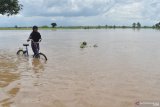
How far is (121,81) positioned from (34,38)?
32.2 ft

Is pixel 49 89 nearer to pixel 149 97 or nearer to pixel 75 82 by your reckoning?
pixel 75 82

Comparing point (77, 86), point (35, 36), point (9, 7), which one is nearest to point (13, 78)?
point (77, 86)

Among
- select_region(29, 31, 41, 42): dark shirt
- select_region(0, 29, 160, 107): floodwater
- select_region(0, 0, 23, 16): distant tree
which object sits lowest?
select_region(0, 29, 160, 107): floodwater

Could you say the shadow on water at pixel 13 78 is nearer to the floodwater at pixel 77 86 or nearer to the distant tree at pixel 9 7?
the floodwater at pixel 77 86

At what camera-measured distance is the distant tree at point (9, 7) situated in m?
30.8

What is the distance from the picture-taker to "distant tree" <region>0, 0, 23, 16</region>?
30.8 meters

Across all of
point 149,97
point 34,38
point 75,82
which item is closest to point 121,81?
point 75,82

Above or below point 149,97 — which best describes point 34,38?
above

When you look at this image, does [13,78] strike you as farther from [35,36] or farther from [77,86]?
[35,36]

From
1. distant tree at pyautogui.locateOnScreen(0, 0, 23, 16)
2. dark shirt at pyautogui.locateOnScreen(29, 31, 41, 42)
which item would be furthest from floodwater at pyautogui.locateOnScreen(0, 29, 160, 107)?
distant tree at pyautogui.locateOnScreen(0, 0, 23, 16)

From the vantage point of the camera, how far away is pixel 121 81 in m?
13.7

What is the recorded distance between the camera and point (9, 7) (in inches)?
1244

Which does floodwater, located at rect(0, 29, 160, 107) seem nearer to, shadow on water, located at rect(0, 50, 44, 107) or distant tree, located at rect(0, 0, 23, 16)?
shadow on water, located at rect(0, 50, 44, 107)

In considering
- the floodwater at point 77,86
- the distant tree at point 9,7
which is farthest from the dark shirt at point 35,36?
the distant tree at point 9,7
